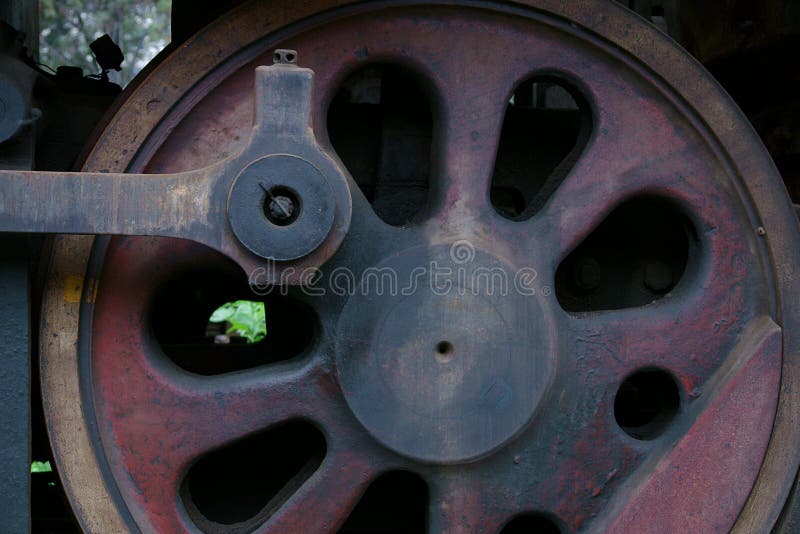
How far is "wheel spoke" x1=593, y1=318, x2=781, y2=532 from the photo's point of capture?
4.22ft

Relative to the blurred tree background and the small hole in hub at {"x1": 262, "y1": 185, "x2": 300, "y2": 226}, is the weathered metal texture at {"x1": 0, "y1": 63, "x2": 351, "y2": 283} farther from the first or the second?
the blurred tree background

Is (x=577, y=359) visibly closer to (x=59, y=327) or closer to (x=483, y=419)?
(x=483, y=419)

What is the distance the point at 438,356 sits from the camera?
1.18m

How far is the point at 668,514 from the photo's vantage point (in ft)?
4.21

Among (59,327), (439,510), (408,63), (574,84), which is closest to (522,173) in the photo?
(574,84)

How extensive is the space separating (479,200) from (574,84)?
0.24 m

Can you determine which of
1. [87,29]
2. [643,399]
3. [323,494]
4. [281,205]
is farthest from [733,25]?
[87,29]

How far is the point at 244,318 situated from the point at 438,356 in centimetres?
299

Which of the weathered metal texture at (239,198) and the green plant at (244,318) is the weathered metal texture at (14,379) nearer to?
the weathered metal texture at (239,198)

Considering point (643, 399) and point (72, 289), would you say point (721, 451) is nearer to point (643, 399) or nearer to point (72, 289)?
point (643, 399)

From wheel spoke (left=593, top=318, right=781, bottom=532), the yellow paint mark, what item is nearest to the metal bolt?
wheel spoke (left=593, top=318, right=781, bottom=532)

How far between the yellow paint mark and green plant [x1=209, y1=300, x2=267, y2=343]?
8.50ft

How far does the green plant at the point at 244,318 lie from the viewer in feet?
12.6

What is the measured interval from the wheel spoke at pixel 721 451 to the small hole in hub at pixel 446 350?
36 centimetres
